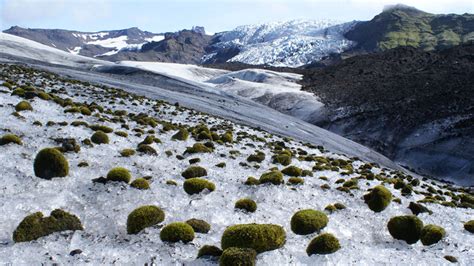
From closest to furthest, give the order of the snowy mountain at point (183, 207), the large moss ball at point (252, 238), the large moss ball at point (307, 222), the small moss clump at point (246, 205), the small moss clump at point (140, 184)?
the large moss ball at point (252, 238)
the snowy mountain at point (183, 207)
the large moss ball at point (307, 222)
the small moss clump at point (246, 205)
the small moss clump at point (140, 184)

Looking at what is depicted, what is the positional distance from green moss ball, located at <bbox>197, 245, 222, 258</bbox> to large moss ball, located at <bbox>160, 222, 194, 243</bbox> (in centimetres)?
118

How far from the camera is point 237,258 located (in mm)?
12680

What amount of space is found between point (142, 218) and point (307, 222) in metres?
7.11

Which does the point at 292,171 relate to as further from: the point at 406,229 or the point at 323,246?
the point at 323,246

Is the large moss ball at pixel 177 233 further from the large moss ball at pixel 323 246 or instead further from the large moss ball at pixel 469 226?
the large moss ball at pixel 469 226

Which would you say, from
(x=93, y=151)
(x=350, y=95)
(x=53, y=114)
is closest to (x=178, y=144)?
(x=93, y=151)

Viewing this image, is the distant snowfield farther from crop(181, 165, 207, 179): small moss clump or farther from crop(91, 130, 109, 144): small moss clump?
crop(181, 165, 207, 179): small moss clump

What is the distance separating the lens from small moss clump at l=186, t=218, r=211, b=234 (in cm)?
1666

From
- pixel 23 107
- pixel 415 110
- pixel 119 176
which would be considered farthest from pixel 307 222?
pixel 415 110

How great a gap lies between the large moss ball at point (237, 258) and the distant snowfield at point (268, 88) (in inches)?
3171

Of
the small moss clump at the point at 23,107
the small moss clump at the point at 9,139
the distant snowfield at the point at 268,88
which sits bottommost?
the distant snowfield at the point at 268,88

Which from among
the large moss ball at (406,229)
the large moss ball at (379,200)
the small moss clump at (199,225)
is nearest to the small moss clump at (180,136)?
the large moss ball at (379,200)

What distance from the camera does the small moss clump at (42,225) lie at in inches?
547

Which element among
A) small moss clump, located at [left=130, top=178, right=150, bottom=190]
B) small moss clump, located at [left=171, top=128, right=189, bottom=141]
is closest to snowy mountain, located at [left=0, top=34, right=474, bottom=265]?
small moss clump, located at [left=130, top=178, right=150, bottom=190]
